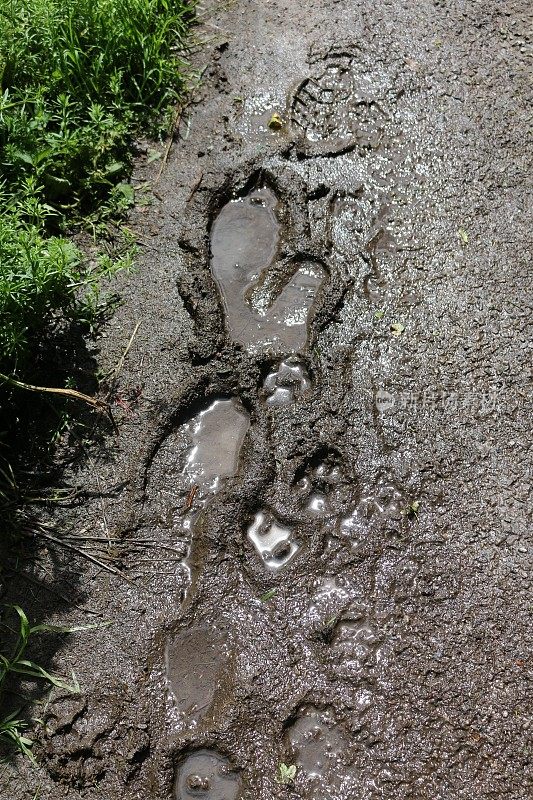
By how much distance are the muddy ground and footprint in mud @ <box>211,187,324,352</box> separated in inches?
0.5

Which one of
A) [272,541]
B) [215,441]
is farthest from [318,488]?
[215,441]

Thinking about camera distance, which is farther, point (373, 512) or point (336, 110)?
point (336, 110)

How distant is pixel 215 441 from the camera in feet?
10.0

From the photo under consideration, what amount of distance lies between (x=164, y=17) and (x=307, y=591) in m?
3.18

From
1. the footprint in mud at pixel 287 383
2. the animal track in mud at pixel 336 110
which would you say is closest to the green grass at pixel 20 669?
the footprint in mud at pixel 287 383

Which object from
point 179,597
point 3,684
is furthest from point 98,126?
point 3,684

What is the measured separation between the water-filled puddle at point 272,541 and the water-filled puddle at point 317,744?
0.52 meters

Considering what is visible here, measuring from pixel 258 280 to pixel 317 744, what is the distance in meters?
1.96

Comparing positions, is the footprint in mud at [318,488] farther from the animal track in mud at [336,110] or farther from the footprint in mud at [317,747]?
the animal track in mud at [336,110]

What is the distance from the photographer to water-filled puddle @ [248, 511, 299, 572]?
277cm

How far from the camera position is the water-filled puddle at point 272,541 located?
2770mm

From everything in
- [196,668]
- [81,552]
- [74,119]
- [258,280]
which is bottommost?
[196,668]

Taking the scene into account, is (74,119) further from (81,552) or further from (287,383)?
(81,552)

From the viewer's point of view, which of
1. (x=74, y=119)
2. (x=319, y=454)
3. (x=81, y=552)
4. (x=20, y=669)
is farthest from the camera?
(x=74, y=119)
